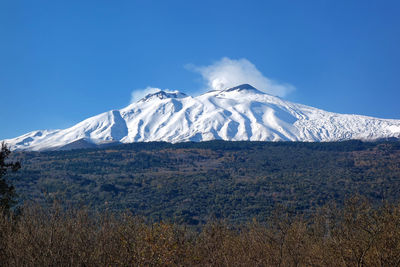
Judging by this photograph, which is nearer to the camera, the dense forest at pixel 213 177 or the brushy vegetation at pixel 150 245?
the brushy vegetation at pixel 150 245

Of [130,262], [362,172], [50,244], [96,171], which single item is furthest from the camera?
[96,171]

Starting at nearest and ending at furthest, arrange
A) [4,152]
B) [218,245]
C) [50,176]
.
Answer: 1. [218,245]
2. [4,152]
3. [50,176]

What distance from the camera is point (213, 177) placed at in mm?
104750

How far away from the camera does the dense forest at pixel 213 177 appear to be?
7538 cm

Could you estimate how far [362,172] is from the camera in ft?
344

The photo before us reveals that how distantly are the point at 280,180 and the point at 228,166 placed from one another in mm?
23831

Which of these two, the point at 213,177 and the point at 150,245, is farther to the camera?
the point at 213,177

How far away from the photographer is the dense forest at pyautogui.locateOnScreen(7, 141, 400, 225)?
75375 mm

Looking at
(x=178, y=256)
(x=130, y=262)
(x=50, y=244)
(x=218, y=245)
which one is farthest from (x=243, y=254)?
(x=50, y=244)

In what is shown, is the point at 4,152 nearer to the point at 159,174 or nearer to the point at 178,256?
the point at 178,256

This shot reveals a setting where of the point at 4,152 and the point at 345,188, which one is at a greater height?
the point at 4,152

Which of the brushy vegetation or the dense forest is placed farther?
the dense forest

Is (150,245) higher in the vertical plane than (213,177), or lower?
higher

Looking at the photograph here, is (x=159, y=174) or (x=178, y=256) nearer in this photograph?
(x=178, y=256)
